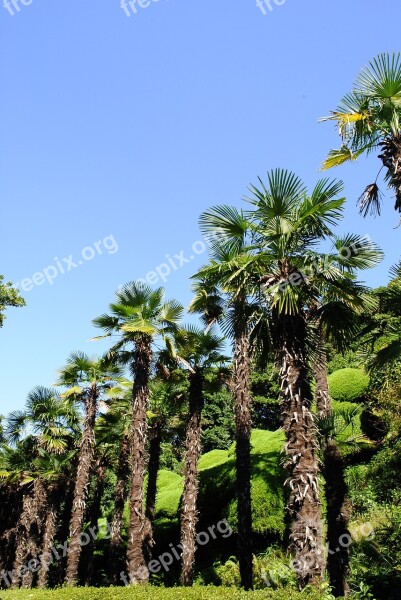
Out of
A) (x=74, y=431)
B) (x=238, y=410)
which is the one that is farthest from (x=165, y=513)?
(x=238, y=410)

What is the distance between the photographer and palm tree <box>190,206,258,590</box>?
9773mm

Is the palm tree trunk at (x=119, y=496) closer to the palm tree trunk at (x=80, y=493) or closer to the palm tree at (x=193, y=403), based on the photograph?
the palm tree trunk at (x=80, y=493)

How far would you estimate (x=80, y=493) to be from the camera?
18641 mm

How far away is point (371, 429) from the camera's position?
1997 cm

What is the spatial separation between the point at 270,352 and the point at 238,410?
4.18 metres

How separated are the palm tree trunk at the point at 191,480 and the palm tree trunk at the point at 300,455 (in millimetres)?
8547

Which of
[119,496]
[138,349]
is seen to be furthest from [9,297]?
[119,496]

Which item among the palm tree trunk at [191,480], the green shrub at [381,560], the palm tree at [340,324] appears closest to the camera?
the palm tree at [340,324]

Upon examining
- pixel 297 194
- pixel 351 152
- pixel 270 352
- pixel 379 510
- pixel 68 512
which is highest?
pixel 351 152

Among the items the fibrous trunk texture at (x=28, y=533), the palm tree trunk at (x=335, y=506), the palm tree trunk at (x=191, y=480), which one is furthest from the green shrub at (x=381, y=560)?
the fibrous trunk texture at (x=28, y=533)

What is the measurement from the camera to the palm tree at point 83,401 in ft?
60.3

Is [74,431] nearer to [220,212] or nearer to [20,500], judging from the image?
[20,500]

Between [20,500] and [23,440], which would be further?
[20,500]

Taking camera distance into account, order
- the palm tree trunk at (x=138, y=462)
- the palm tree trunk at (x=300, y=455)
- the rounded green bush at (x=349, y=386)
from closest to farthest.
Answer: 1. the palm tree trunk at (x=300, y=455)
2. the palm tree trunk at (x=138, y=462)
3. the rounded green bush at (x=349, y=386)
